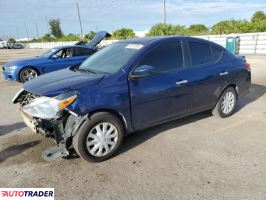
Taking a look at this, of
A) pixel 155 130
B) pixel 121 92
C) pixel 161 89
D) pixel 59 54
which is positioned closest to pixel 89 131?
pixel 121 92

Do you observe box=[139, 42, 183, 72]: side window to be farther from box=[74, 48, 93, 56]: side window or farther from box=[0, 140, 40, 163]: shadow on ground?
box=[74, 48, 93, 56]: side window

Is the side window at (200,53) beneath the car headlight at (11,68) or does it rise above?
above

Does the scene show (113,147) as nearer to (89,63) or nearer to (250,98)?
(89,63)

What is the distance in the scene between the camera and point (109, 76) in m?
3.81

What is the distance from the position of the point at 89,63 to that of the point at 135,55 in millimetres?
1037

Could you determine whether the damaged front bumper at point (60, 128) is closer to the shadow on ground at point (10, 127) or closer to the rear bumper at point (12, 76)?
the shadow on ground at point (10, 127)

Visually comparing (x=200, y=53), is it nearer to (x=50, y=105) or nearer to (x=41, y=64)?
(x=50, y=105)

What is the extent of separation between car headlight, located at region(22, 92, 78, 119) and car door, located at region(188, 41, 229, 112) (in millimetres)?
2136

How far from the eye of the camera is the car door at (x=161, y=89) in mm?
3996

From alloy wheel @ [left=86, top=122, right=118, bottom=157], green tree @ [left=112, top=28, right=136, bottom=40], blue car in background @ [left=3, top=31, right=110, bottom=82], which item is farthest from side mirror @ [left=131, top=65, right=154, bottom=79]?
green tree @ [left=112, top=28, right=136, bottom=40]

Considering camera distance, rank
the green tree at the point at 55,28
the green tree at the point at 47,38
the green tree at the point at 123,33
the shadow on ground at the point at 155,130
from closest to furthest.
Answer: the shadow on ground at the point at 155,130 → the green tree at the point at 123,33 → the green tree at the point at 47,38 → the green tree at the point at 55,28

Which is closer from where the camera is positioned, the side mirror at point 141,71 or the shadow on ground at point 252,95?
the side mirror at point 141,71

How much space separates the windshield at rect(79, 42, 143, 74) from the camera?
4.13 m

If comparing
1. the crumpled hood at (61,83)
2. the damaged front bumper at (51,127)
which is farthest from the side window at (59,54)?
the damaged front bumper at (51,127)
